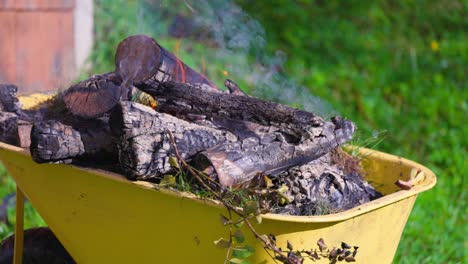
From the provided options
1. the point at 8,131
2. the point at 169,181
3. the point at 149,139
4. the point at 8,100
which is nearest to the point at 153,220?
the point at 169,181

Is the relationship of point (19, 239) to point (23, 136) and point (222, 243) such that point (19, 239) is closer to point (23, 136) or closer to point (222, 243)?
point (23, 136)

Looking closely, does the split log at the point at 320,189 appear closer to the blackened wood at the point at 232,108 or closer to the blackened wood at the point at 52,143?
the blackened wood at the point at 232,108

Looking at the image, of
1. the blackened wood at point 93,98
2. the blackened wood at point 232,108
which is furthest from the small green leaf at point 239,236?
the blackened wood at point 93,98

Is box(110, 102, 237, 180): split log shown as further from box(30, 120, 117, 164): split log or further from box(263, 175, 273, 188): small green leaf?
box(263, 175, 273, 188): small green leaf

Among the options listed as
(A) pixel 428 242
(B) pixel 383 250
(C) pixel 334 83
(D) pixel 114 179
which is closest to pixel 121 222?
(D) pixel 114 179

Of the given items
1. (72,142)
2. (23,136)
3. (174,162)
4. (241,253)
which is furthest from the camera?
(23,136)

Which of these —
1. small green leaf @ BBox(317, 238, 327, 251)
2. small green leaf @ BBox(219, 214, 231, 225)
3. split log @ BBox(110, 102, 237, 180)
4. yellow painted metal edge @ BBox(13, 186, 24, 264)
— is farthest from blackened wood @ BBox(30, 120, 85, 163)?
small green leaf @ BBox(317, 238, 327, 251)
